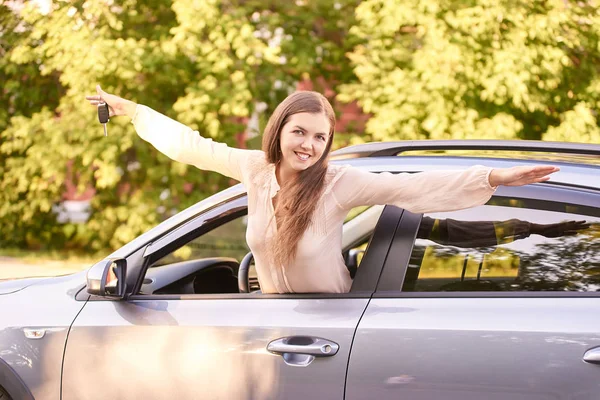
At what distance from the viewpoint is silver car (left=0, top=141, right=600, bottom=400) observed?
2.52 m

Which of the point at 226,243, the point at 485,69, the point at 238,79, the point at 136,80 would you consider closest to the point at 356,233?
the point at 485,69

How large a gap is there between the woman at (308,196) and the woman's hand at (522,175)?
12cm

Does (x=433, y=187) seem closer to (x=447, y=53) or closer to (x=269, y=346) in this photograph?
(x=269, y=346)

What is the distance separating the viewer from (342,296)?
2.88 meters

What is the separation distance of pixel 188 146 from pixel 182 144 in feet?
0.09

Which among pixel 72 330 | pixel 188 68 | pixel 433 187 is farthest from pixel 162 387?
pixel 188 68

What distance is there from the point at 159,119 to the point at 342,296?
1099 millimetres

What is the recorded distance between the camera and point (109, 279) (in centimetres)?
317

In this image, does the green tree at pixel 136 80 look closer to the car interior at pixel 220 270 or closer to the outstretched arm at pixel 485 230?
the car interior at pixel 220 270

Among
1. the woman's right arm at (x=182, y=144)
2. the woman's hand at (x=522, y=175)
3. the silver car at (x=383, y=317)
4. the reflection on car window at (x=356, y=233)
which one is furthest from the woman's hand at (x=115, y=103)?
the woman's hand at (x=522, y=175)

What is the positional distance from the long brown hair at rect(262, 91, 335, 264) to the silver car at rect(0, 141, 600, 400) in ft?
0.62

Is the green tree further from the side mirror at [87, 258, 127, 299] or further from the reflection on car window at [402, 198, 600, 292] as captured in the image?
the reflection on car window at [402, 198, 600, 292]

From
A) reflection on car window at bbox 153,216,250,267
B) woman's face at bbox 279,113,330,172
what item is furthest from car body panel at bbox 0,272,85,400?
reflection on car window at bbox 153,216,250,267

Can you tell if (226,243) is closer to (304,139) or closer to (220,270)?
(220,270)
